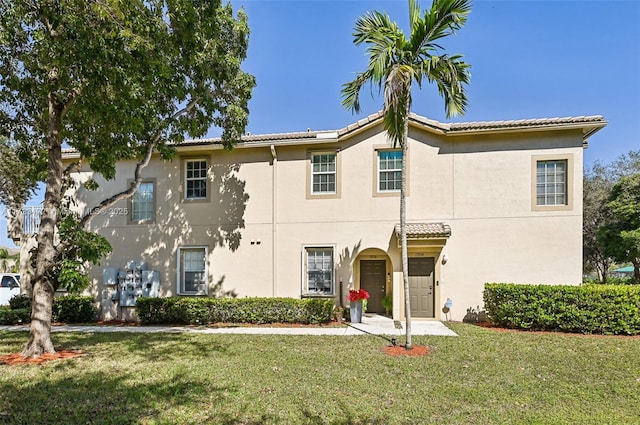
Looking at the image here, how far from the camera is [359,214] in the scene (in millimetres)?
13195

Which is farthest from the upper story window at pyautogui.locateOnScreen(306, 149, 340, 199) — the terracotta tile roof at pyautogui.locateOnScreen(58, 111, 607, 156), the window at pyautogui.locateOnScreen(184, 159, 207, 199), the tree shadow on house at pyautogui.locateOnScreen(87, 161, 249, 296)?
the window at pyautogui.locateOnScreen(184, 159, 207, 199)

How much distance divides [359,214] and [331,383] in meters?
7.41

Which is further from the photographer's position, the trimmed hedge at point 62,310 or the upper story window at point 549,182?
the trimmed hedge at point 62,310

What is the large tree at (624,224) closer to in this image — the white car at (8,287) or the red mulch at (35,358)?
the red mulch at (35,358)

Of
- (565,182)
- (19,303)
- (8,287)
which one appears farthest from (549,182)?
(8,287)

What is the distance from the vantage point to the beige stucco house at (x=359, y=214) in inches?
480

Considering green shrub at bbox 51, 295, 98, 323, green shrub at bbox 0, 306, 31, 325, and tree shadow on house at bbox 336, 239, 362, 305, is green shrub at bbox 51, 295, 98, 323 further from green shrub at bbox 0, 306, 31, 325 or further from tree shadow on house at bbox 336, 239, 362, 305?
tree shadow on house at bbox 336, 239, 362, 305

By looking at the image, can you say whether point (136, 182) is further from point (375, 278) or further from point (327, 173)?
point (375, 278)

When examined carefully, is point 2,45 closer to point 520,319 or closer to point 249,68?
point 249,68

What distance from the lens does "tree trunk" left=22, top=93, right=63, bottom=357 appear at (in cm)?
855

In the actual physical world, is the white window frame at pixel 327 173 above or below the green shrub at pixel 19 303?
above

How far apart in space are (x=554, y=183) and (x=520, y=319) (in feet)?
15.7

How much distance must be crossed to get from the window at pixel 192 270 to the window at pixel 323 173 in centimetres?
499

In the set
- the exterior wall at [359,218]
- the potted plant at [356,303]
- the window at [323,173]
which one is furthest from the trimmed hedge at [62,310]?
the potted plant at [356,303]
